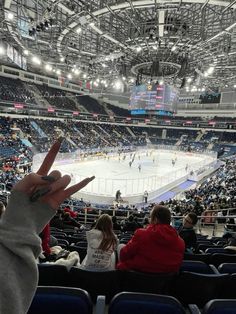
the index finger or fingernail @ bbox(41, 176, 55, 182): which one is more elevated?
the index finger

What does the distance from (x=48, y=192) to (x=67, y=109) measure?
4749cm

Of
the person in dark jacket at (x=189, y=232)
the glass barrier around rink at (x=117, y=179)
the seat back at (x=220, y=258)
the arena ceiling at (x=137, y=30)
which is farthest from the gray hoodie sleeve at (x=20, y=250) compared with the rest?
the glass barrier around rink at (x=117, y=179)

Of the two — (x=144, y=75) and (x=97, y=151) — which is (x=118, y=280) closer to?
(x=144, y=75)

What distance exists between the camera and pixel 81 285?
2.50 meters

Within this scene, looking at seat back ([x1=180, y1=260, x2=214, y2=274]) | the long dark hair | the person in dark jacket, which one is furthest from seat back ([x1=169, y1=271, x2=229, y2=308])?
the person in dark jacket

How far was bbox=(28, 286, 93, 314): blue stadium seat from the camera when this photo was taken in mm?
1773

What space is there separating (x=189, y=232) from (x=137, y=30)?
44.5 feet

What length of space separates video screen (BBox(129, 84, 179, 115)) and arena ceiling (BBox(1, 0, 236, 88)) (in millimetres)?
1792

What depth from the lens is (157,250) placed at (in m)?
2.43

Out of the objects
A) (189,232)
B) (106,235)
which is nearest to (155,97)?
(189,232)

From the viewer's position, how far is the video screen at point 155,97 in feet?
68.5

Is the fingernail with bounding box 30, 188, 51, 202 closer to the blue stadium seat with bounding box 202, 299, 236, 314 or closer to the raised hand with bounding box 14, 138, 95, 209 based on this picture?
the raised hand with bounding box 14, 138, 95, 209

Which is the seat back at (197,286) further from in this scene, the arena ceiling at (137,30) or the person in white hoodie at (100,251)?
the arena ceiling at (137,30)

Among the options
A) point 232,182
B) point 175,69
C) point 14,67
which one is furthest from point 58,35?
point 14,67
